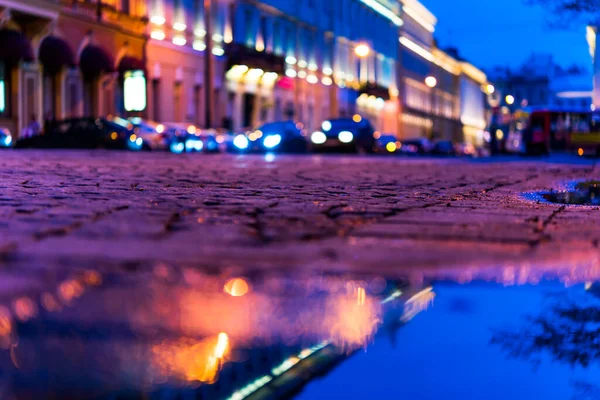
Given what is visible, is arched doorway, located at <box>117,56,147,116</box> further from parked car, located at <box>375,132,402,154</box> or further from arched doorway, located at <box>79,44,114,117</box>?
parked car, located at <box>375,132,402,154</box>

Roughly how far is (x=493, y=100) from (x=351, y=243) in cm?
17005

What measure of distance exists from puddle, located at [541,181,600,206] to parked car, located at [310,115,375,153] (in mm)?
32433

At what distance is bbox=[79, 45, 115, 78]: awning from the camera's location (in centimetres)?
4316

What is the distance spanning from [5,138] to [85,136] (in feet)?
8.20

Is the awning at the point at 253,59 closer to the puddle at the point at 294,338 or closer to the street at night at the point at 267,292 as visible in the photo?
the street at night at the point at 267,292

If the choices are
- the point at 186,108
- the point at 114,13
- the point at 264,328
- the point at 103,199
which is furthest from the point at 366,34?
the point at 264,328

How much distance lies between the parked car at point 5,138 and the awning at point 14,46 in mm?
2389

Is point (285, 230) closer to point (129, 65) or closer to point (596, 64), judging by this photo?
point (129, 65)

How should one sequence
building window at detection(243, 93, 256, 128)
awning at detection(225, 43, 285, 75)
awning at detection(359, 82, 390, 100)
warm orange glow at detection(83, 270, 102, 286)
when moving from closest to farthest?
1. warm orange glow at detection(83, 270, 102, 286)
2. awning at detection(225, 43, 285, 75)
3. building window at detection(243, 93, 256, 128)
4. awning at detection(359, 82, 390, 100)

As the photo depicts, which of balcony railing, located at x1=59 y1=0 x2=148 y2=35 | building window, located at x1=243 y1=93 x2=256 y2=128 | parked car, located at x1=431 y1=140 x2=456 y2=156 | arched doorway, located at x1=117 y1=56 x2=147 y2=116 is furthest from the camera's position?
parked car, located at x1=431 y1=140 x2=456 y2=156

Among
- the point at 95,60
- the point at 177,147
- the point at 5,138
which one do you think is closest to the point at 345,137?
the point at 177,147

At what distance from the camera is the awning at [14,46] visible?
37531 millimetres

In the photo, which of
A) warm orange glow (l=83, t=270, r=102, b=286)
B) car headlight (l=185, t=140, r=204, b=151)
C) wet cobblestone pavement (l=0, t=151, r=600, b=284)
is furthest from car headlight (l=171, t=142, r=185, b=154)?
warm orange glow (l=83, t=270, r=102, b=286)

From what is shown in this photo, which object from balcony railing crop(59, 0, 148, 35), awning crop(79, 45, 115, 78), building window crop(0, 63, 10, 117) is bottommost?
building window crop(0, 63, 10, 117)
